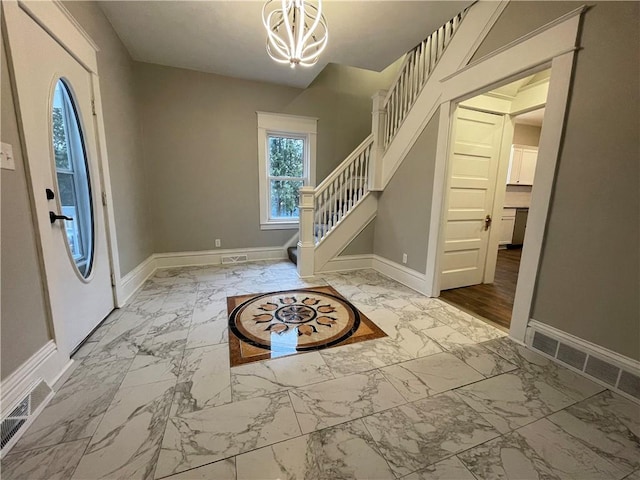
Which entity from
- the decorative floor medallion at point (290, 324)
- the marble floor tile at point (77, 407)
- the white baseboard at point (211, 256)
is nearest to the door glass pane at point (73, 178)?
the marble floor tile at point (77, 407)

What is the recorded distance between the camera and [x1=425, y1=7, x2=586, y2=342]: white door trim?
1.71m

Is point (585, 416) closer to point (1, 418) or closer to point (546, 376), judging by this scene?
point (546, 376)

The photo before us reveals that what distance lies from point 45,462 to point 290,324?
1.53 meters

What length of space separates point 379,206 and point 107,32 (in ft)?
11.7

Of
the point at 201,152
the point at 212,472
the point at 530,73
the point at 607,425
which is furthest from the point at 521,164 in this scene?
the point at 212,472

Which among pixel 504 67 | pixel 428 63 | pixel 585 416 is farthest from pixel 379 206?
pixel 585 416

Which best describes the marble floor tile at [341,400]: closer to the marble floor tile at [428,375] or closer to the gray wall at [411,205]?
the marble floor tile at [428,375]

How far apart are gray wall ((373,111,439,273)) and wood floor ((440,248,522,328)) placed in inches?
20.7

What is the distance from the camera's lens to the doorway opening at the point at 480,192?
2.84 meters

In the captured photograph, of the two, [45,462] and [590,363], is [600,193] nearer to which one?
[590,363]

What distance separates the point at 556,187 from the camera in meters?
1.80

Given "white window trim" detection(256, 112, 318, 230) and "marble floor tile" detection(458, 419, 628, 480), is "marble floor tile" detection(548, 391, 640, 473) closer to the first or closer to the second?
"marble floor tile" detection(458, 419, 628, 480)

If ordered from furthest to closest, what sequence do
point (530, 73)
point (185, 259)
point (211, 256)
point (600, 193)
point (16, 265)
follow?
point (211, 256) → point (185, 259) → point (530, 73) → point (600, 193) → point (16, 265)

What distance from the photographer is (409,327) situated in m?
2.30
